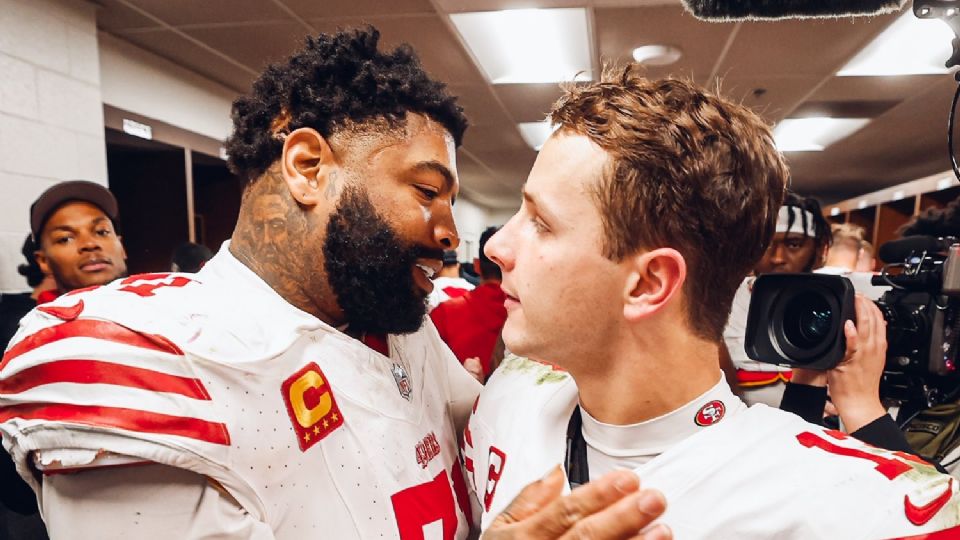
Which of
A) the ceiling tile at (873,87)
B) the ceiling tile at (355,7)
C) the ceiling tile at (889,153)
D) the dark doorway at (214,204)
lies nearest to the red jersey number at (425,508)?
the ceiling tile at (355,7)

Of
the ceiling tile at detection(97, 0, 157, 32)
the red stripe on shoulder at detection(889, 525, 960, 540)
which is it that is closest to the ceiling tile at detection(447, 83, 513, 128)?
the ceiling tile at detection(97, 0, 157, 32)

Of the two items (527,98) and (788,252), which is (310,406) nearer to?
(788,252)

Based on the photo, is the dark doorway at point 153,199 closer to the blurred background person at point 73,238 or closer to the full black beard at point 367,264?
the blurred background person at point 73,238

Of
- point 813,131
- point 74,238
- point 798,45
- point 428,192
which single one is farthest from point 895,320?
point 813,131

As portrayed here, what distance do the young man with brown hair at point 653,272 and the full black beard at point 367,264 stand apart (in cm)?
19

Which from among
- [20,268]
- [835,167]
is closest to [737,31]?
[20,268]

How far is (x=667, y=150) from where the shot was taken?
783mm

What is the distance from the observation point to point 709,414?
80 cm

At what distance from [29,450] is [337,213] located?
0.51m

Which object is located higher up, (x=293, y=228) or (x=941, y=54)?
(x=941, y=54)

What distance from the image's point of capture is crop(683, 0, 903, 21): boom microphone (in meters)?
0.97

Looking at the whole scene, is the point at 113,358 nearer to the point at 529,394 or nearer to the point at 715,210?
the point at 529,394

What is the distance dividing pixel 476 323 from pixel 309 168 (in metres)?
1.43

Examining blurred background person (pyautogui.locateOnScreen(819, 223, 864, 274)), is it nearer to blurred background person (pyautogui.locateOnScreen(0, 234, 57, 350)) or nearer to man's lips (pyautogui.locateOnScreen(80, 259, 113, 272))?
man's lips (pyautogui.locateOnScreen(80, 259, 113, 272))
